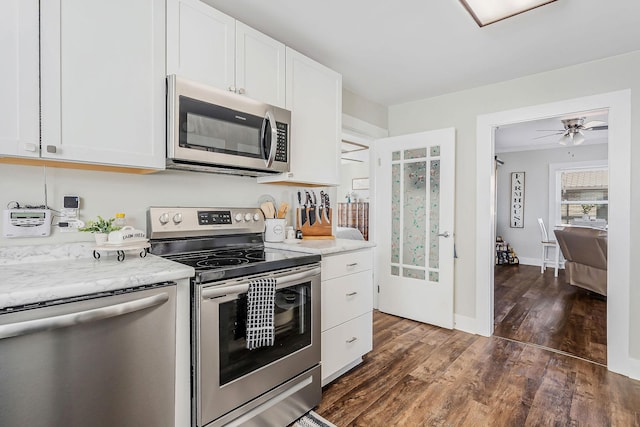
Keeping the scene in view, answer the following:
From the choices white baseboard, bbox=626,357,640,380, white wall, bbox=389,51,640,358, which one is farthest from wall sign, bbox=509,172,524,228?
white baseboard, bbox=626,357,640,380

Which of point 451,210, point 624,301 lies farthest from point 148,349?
point 624,301

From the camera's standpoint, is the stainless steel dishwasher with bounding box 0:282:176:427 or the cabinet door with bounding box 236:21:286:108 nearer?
the stainless steel dishwasher with bounding box 0:282:176:427

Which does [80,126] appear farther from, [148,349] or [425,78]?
[425,78]

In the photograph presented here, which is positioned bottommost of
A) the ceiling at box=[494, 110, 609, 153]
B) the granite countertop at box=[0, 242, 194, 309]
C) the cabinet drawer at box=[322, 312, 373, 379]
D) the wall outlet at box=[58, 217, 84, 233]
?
the cabinet drawer at box=[322, 312, 373, 379]

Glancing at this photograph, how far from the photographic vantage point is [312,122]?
7.37 feet

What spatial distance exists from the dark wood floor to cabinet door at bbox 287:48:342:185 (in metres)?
2.35

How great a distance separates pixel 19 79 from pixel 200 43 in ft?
2.57

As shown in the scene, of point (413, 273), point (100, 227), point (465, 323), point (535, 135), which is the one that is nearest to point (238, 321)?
point (100, 227)

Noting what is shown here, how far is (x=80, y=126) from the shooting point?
130 cm

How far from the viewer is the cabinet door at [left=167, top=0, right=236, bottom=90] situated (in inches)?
61.1

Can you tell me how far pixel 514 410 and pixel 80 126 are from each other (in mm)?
2694

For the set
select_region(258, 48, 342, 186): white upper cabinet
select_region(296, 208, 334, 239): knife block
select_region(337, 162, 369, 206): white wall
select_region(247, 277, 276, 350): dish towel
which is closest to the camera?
select_region(247, 277, 276, 350): dish towel

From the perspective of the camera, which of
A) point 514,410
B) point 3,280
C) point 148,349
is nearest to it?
point 3,280

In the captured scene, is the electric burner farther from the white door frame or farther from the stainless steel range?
the white door frame
